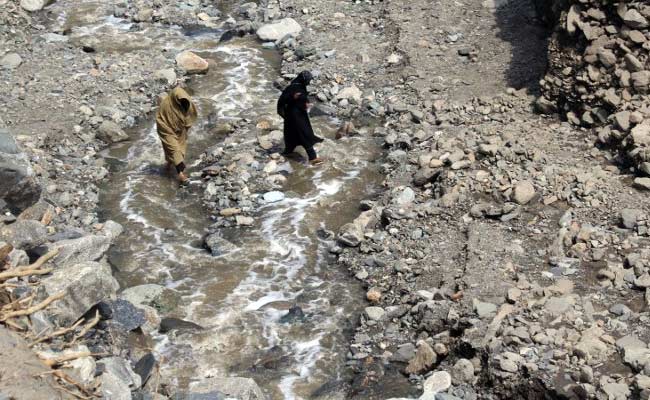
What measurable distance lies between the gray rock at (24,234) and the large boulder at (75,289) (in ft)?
1.59

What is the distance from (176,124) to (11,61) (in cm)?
388

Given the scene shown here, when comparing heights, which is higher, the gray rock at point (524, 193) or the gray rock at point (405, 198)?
the gray rock at point (524, 193)

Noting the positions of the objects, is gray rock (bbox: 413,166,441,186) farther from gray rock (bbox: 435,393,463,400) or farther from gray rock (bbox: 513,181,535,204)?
gray rock (bbox: 435,393,463,400)

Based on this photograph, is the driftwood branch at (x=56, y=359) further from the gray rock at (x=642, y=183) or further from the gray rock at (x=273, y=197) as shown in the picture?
the gray rock at (x=642, y=183)

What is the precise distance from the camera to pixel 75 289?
18.6 feet

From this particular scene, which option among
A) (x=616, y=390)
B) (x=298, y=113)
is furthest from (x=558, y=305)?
(x=298, y=113)

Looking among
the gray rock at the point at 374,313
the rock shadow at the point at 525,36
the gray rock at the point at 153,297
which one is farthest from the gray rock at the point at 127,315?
the rock shadow at the point at 525,36

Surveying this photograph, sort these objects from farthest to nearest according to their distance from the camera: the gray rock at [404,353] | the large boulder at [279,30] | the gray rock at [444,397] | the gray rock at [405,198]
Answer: the large boulder at [279,30] < the gray rock at [405,198] < the gray rock at [404,353] < the gray rock at [444,397]

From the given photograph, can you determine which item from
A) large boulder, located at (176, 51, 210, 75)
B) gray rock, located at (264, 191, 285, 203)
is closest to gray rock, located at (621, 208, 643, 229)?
gray rock, located at (264, 191, 285, 203)

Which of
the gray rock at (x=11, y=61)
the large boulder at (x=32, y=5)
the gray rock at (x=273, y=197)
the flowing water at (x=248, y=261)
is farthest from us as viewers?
the large boulder at (x=32, y=5)

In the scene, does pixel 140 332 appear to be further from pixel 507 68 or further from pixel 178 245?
pixel 507 68

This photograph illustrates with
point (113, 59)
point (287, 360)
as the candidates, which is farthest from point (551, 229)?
point (113, 59)

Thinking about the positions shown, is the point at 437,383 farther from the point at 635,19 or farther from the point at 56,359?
the point at 635,19

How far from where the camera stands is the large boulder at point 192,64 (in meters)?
11.7
